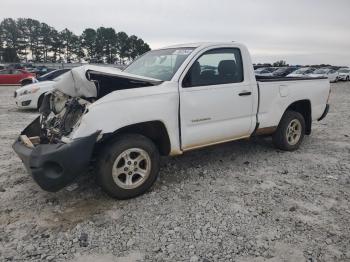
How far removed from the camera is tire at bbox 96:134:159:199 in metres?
3.65

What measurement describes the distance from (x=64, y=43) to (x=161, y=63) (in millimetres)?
85955

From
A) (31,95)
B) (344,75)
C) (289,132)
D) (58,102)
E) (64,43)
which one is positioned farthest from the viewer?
(64,43)

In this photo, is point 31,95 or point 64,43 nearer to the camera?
point 31,95

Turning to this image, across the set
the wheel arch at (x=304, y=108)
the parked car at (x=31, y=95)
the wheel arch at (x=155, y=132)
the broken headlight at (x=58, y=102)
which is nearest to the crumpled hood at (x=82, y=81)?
the broken headlight at (x=58, y=102)

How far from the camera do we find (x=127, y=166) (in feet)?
12.5

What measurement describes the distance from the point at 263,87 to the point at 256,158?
1.19 metres

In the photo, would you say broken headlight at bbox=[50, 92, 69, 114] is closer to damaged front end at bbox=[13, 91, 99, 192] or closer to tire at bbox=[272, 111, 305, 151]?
damaged front end at bbox=[13, 91, 99, 192]

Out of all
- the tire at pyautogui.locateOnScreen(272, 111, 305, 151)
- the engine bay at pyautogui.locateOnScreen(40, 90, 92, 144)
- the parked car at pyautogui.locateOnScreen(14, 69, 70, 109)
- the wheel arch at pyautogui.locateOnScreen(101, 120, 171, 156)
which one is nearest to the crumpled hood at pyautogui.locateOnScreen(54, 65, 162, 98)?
the engine bay at pyautogui.locateOnScreen(40, 90, 92, 144)

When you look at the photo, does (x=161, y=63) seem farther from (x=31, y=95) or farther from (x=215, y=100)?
(x=31, y=95)

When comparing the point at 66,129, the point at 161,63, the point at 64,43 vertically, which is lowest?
the point at 66,129

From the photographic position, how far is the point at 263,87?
5.03m

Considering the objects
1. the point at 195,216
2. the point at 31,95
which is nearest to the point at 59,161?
the point at 195,216

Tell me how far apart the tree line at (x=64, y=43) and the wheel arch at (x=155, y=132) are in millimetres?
78463

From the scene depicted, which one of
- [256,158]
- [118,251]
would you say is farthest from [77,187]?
[256,158]
